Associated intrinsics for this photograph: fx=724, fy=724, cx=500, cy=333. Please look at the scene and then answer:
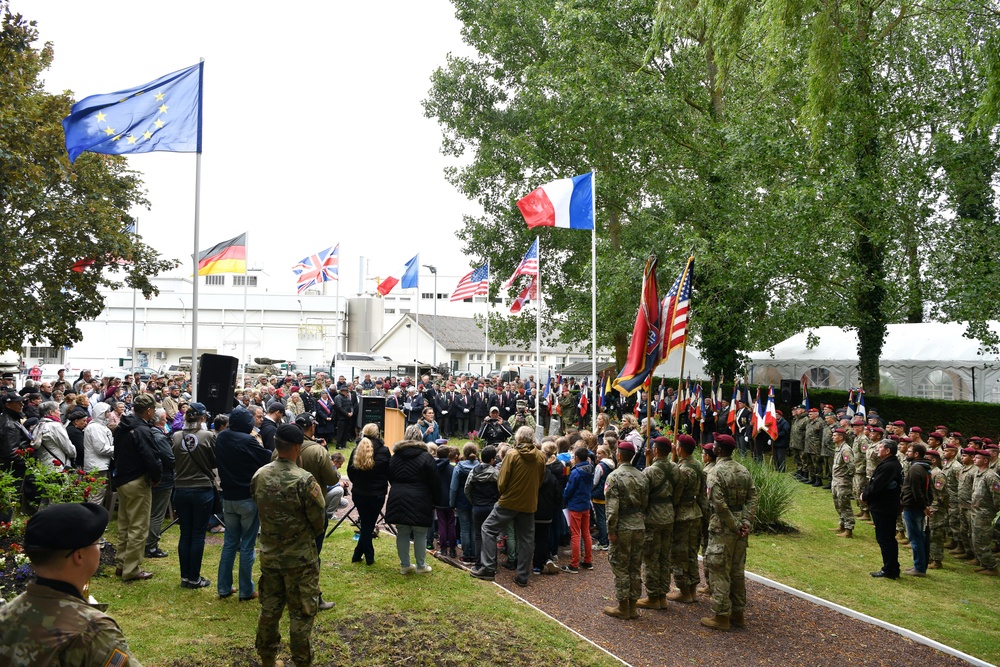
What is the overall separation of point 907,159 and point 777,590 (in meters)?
15.7

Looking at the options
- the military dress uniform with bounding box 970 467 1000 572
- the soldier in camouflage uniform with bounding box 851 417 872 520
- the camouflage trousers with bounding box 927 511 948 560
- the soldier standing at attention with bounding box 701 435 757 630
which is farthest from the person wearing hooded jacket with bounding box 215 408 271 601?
the soldier in camouflage uniform with bounding box 851 417 872 520

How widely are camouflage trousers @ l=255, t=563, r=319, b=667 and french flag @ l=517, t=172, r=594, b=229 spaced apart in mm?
12347

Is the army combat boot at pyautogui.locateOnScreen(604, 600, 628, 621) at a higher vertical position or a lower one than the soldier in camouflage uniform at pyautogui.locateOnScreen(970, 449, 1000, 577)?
lower

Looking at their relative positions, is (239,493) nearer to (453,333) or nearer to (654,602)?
(654,602)

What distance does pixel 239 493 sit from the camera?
24.8 feet

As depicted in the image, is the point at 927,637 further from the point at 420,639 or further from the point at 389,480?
the point at 389,480

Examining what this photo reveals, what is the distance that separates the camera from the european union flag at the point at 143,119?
11062 millimetres

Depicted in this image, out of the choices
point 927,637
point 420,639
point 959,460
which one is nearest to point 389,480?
point 420,639

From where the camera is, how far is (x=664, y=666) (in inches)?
269

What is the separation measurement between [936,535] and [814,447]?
691cm

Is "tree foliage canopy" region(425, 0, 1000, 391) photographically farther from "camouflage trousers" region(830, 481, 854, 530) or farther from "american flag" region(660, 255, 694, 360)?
"camouflage trousers" region(830, 481, 854, 530)

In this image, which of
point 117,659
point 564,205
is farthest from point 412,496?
point 564,205

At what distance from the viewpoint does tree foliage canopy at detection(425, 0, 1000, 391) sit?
19.1m

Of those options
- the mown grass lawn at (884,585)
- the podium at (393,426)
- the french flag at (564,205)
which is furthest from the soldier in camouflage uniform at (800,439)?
the podium at (393,426)
